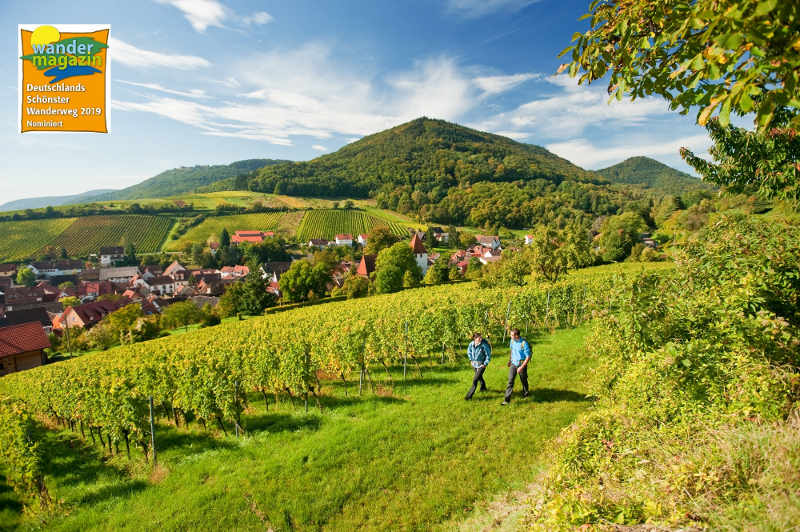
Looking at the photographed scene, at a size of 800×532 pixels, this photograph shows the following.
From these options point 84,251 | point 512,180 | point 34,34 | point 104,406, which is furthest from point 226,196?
point 104,406

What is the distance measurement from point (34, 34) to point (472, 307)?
2034cm

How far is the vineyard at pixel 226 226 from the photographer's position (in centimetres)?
9644

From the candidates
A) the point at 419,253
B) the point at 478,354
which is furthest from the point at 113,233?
the point at 478,354

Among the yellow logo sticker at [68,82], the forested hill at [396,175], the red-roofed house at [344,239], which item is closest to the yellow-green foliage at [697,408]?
the yellow logo sticker at [68,82]

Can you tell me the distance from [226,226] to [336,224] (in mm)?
31671

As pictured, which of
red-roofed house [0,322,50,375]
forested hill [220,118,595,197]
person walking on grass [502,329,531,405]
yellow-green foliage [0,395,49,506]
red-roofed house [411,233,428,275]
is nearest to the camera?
yellow-green foliage [0,395,49,506]

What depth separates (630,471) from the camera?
111 inches

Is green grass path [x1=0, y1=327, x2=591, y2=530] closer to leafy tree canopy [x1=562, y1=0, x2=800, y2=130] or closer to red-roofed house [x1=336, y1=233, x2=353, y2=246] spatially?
leafy tree canopy [x1=562, y1=0, x2=800, y2=130]

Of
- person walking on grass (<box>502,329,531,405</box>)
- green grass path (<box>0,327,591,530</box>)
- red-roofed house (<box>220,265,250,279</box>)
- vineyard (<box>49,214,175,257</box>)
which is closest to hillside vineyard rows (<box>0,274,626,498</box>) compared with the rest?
green grass path (<box>0,327,591,530</box>)

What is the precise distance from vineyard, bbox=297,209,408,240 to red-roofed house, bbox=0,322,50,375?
67461 millimetres

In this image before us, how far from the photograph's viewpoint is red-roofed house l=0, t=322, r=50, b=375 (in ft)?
93.2

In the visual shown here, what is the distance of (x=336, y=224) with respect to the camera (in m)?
107

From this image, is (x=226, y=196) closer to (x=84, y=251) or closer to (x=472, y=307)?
(x=84, y=251)

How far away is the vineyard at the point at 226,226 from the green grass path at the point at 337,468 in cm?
9873
